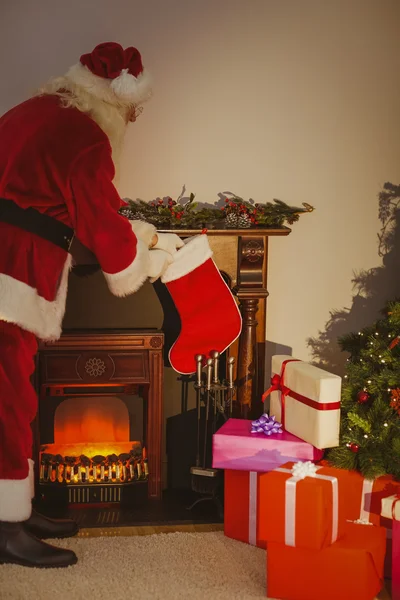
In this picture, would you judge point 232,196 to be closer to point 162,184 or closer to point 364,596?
point 162,184

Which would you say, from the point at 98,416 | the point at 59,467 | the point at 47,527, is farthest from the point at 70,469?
the point at 47,527

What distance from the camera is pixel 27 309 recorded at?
2.54 metres

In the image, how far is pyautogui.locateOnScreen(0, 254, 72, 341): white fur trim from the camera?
8.26ft

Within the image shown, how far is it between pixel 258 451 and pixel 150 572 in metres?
0.61

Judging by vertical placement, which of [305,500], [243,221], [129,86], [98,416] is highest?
[129,86]

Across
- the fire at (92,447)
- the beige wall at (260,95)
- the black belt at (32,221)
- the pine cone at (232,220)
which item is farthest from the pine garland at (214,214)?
the fire at (92,447)

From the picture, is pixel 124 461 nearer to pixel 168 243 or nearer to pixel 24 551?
pixel 24 551

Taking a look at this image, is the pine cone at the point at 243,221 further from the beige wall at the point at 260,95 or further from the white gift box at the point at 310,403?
the white gift box at the point at 310,403

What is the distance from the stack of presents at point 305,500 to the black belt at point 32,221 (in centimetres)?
102

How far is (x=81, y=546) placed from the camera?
2.86 meters

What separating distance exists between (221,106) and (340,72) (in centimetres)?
60

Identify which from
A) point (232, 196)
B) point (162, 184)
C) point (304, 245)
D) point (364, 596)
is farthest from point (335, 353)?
point (364, 596)

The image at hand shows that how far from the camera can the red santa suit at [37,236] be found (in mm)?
2512

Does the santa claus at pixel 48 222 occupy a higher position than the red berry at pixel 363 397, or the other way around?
the santa claus at pixel 48 222
